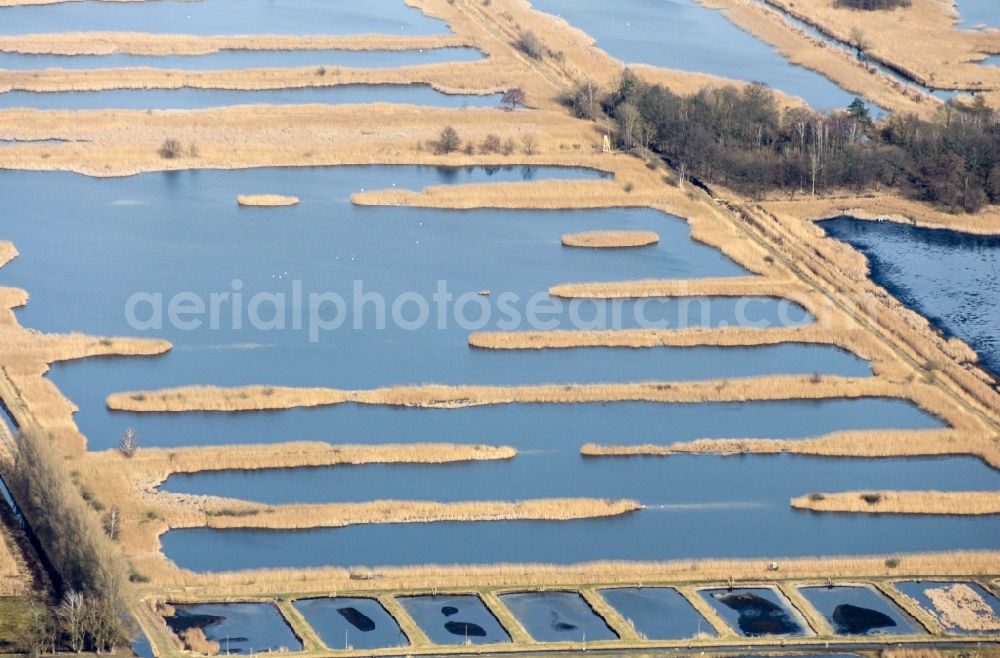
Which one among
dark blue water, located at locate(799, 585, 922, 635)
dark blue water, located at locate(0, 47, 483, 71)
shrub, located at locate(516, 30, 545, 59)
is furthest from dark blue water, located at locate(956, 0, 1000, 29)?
dark blue water, located at locate(799, 585, 922, 635)

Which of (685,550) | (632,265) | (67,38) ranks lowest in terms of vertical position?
(685,550)

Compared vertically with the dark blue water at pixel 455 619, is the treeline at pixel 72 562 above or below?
above

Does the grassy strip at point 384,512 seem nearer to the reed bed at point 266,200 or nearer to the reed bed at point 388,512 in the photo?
the reed bed at point 388,512

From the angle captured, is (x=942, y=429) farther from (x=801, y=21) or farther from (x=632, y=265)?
(x=801, y=21)

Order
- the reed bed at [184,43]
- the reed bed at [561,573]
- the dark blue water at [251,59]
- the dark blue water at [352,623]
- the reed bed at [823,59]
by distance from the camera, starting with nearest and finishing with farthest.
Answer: the dark blue water at [352,623]
the reed bed at [561,573]
the reed bed at [823,59]
the dark blue water at [251,59]
the reed bed at [184,43]

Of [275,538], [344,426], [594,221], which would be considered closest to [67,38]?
[594,221]

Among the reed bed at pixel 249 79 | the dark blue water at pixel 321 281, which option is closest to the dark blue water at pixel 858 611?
the dark blue water at pixel 321 281
